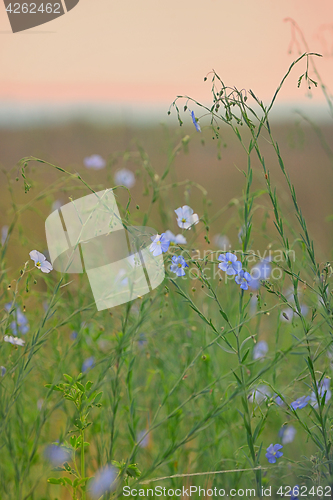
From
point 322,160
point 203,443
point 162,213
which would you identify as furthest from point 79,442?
point 322,160

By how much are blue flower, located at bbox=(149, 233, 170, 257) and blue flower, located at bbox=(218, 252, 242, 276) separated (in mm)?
136

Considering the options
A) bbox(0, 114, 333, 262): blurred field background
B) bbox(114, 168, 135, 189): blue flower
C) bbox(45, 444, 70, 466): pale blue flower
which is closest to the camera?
bbox(45, 444, 70, 466): pale blue flower

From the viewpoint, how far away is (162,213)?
1.55 m

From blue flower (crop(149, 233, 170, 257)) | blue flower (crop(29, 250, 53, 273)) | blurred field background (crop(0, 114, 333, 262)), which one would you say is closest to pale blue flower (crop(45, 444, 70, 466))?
blue flower (crop(29, 250, 53, 273))

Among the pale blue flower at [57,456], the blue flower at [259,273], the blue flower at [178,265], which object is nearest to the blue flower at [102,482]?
the pale blue flower at [57,456]

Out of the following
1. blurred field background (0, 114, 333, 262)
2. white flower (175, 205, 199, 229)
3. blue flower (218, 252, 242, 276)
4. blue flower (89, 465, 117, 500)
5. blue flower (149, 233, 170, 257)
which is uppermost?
blurred field background (0, 114, 333, 262)

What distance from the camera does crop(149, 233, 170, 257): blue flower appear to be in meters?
0.95

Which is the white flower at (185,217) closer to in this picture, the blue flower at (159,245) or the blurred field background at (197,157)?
the blue flower at (159,245)

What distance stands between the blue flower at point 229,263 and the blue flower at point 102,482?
59 centimetres

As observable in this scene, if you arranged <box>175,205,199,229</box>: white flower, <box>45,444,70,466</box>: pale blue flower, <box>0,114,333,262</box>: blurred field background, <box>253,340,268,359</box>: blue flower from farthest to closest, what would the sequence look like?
1. <box>0,114,333,262</box>: blurred field background
2. <box>253,340,268,359</box>: blue flower
3. <box>45,444,70,466</box>: pale blue flower
4. <box>175,205,199,229</box>: white flower

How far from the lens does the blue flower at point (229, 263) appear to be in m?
0.95

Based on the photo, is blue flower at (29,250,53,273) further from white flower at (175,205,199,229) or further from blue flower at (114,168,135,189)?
blue flower at (114,168,135,189)

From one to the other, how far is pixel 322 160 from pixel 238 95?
5170 millimetres

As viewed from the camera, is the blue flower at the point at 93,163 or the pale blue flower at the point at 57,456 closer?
the pale blue flower at the point at 57,456
